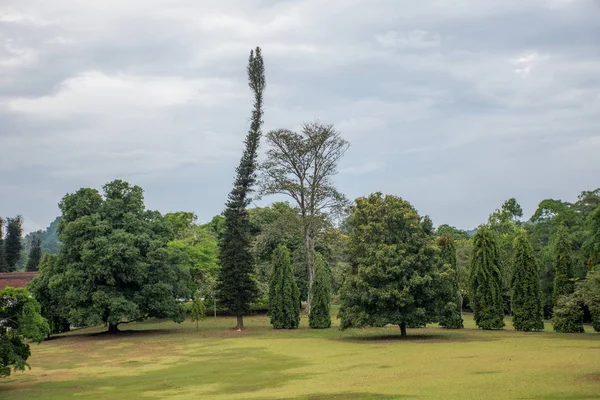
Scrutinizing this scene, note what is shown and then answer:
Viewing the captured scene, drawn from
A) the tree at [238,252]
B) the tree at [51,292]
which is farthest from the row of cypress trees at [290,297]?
the tree at [51,292]

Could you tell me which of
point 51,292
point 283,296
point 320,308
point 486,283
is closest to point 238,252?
point 283,296

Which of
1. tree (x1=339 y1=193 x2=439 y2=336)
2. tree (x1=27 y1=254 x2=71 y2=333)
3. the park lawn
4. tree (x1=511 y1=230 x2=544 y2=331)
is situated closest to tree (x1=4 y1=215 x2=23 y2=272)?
tree (x1=27 y1=254 x2=71 y2=333)

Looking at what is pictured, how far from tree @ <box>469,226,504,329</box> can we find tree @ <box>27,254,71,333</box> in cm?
2855

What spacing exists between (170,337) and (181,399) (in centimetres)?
2305

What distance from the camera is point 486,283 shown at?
36.8 meters

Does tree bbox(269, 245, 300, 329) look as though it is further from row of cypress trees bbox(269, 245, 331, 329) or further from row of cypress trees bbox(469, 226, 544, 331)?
row of cypress trees bbox(469, 226, 544, 331)

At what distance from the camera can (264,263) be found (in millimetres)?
59500

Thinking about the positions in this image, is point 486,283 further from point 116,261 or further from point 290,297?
point 116,261

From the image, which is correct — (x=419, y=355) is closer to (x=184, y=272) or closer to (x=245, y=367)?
(x=245, y=367)

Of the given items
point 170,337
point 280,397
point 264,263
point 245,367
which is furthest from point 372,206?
point 264,263

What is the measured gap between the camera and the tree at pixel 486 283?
3641 centimetres

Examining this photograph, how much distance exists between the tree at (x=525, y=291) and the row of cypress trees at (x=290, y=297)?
13325 mm

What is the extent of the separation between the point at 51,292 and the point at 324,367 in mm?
28137

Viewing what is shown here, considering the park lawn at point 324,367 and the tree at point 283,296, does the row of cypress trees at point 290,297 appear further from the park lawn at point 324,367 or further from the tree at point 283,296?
the park lawn at point 324,367
